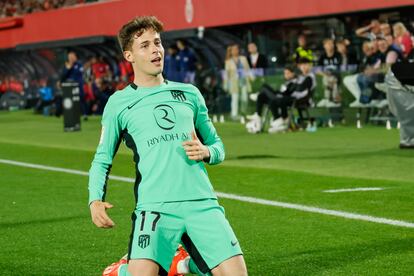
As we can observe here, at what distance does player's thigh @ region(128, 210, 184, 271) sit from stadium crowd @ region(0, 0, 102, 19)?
41912mm

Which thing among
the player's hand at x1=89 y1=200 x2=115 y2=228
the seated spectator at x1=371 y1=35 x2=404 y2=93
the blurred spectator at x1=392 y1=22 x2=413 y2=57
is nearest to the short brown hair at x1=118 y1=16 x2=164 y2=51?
the player's hand at x1=89 y1=200 x2=115 y2=228

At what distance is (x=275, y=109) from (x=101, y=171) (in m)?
19.7

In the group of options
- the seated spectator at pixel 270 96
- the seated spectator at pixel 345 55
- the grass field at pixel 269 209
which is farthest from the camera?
the seated spectator at pixel 345 55

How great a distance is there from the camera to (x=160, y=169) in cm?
608

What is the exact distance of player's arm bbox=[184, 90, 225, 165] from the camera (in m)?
6.01

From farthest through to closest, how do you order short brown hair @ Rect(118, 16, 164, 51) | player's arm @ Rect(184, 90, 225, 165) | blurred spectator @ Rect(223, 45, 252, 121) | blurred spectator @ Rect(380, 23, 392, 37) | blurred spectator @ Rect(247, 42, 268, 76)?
blurred spectator @ Rect(223, 45, 252, 121) < blurred spectator @ Rect(247, 42, 268, 76) < blurred spectator @ Rect(380, 23, 392, 37) < short brown hair @ Rect(118, 16, 164, 51) < player's arm @ Rect(184, 90, 225, 165)

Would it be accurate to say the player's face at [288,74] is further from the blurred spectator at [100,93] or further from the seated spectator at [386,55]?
the blurred spectator at [100,93]

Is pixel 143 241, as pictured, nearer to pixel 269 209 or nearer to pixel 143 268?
pixel 143 268

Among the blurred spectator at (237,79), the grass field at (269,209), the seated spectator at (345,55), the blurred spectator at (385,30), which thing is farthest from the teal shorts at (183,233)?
the blurred spectator at (237,79)

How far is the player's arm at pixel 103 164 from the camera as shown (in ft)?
19.7

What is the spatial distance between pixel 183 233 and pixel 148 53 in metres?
1.00

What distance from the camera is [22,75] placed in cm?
4800

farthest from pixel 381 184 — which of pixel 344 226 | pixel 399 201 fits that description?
pixel 344 226

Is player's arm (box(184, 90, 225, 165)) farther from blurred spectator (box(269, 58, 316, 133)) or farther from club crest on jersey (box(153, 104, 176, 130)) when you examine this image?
blurred spectator (box(269, 58, 316, 133))
